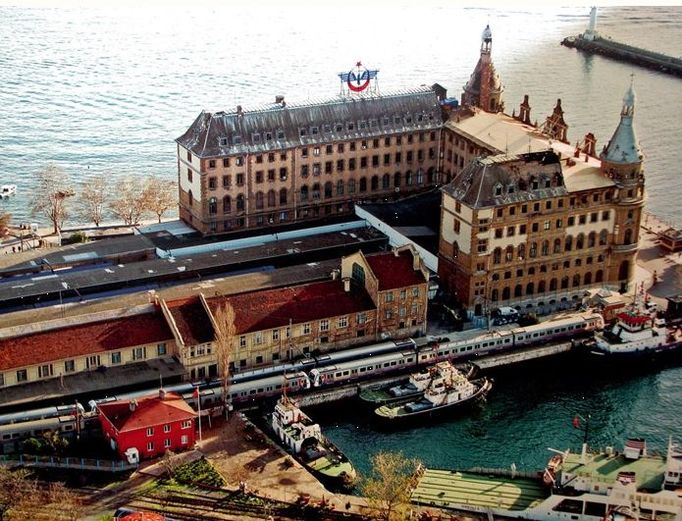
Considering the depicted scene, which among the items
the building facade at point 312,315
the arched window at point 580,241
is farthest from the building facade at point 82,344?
the arched window at point 580,241

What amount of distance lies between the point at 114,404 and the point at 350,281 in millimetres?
29772

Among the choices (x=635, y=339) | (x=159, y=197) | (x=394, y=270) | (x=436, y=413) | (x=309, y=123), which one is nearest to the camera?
(x=436, y=413)

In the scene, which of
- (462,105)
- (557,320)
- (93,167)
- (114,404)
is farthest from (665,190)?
(114,404)

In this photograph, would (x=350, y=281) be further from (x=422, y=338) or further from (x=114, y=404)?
(x=114, y=404)

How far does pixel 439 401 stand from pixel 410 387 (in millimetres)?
3918

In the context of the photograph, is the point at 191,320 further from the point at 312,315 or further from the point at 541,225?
the point at 541,225

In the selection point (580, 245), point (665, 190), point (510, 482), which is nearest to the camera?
point (510, 482)

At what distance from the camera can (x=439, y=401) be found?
122 metres

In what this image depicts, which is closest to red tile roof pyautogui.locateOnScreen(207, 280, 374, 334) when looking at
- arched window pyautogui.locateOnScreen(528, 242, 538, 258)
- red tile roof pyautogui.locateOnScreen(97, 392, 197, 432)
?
red tile roof pyautogui.locateOnScreen(97, 392, 197, 432)

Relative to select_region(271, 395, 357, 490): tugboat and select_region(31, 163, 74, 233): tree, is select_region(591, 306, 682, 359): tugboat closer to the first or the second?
select_region(271, 395, 357, 490): tugboat

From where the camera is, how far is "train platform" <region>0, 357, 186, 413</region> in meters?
116

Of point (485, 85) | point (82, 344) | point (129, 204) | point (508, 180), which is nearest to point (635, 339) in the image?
point (508, 180)

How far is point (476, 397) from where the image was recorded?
124375mm

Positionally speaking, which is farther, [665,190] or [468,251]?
[665,190]
